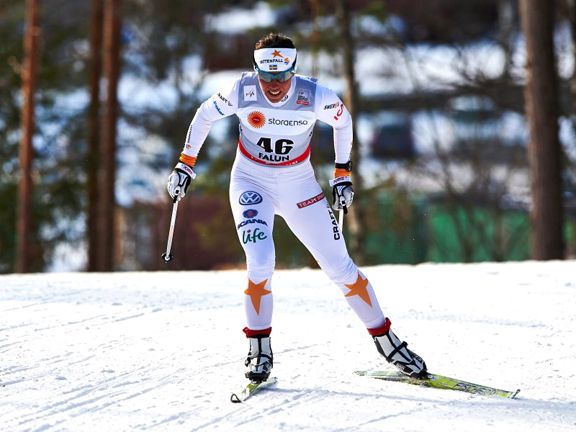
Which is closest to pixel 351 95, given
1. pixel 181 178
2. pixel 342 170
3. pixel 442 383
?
pixel 342 170

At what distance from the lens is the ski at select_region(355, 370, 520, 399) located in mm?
5578

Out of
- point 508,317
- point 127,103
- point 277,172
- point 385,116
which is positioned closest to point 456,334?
point 508,317

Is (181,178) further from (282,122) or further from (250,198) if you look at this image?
(282,122)

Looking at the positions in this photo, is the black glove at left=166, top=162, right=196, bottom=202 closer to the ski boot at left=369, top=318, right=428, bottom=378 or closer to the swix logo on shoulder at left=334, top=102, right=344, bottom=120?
the swix logo on shoulder at left=334, top=102, right=344, bottom=120

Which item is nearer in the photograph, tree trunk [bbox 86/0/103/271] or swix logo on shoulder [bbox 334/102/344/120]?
swix logo on shoulder [bbox 334/102/344/120]

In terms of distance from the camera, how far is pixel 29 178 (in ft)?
72.4

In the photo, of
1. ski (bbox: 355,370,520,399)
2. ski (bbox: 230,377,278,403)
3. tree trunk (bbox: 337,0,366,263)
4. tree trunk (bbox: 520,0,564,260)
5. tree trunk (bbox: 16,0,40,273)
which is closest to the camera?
ski (bbox: 230,377,278,403)

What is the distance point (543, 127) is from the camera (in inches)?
561

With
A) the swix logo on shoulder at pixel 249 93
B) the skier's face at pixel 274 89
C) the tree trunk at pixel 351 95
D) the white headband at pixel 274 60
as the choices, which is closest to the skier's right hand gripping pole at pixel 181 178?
the swix logo on shoulder at pixel 249 93

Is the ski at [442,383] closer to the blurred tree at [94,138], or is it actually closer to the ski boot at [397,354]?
the ski boot at [397,354]

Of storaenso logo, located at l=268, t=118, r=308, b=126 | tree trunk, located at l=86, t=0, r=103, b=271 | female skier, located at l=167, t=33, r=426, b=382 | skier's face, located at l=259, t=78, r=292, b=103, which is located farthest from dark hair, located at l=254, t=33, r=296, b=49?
tree trunk, located at l=86, t=0, r=103, b=271

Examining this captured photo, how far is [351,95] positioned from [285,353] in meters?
13.9

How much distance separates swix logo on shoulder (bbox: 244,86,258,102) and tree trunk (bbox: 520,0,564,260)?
30.3ft

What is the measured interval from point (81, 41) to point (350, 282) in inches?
911
